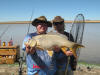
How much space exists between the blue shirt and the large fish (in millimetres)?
318

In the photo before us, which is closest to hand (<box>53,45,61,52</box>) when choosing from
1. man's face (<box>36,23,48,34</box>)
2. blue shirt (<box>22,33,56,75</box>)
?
blue shirt (<box>22,33,56,75</box>)

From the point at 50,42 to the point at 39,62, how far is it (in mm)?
527

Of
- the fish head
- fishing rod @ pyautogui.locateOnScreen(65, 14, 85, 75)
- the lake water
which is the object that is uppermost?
fishing rod @ pyautogui.locateOnScreen(65, 14, 85, 75)

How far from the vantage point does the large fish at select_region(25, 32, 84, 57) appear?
306cm

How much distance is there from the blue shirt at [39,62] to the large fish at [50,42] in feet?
1.04

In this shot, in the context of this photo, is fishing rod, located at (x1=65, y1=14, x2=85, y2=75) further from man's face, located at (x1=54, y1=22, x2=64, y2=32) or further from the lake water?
the lake water

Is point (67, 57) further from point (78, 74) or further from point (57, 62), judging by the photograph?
point (78, 74)

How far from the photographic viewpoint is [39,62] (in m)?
3.35

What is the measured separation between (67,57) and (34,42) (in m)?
0.95

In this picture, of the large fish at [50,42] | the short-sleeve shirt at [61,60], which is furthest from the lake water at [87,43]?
the large fish at [50,42]

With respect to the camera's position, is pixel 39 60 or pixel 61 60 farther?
pixel 61 60

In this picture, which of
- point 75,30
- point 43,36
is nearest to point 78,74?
point 75,30

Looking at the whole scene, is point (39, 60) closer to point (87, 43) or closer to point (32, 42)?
point (32, 42)

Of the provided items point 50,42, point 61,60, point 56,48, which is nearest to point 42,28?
point 50,42
